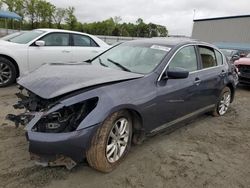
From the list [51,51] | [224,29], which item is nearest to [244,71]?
[51,51]

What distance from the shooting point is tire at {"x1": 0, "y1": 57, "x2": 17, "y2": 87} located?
656 centimetres

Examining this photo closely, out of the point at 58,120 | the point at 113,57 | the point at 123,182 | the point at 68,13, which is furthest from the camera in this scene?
the point at 68,13

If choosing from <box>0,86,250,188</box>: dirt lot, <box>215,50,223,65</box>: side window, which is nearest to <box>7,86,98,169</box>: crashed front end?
<box>0,86,250,188</box>: dirt lot

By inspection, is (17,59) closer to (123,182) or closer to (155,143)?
(155,143)

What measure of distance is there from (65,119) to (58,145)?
274 mm

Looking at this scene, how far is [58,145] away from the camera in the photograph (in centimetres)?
263

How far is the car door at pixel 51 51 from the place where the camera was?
690 centimetres

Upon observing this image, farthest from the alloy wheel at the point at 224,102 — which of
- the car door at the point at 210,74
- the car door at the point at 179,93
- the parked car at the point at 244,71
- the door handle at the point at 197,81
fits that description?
the parked car at the point at 244,71

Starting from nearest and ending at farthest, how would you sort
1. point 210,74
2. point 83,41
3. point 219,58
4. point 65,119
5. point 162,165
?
point 65,119 < point 162,165 < point 210,74 < point 219,58 < point 83,41

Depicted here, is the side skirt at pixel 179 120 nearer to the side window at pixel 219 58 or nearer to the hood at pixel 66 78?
the hood at pixel 66 78

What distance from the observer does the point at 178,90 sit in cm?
390

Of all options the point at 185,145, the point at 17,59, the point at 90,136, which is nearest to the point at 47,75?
the point at 90,136

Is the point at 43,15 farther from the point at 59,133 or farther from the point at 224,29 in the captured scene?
the point at 59,133

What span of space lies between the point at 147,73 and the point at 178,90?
0.61m
